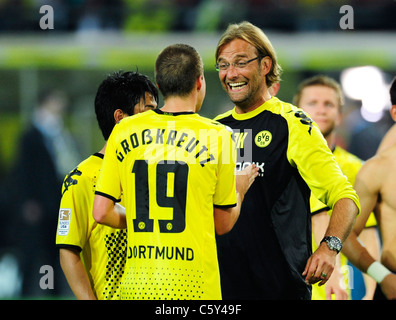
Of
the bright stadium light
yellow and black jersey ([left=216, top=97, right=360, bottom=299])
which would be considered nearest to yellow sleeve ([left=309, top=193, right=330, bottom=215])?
yellow and black jersey ([left=216, top=97, right=360, bottom=299])

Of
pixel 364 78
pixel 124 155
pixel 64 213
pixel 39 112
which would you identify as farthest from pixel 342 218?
pixel 364 78

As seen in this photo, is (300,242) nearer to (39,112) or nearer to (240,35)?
(240,35)

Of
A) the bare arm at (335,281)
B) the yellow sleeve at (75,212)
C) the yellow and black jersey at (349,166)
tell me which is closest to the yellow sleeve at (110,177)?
the yellow sleeve at (75,212)

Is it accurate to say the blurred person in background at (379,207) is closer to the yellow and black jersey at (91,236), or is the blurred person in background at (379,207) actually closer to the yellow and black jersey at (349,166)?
the yellow and black jersey at (349,166)

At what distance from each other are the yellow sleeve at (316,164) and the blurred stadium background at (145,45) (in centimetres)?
970

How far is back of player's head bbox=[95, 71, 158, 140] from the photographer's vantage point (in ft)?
13.6

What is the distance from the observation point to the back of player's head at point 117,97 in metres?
4.16

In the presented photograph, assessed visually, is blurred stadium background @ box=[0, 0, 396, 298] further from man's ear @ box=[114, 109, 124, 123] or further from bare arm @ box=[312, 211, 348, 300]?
man's ear @ box=[114, 109, 124, 123]

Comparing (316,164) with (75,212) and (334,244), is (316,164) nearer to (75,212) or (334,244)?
(334,244)

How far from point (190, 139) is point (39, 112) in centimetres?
822

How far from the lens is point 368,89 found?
1353 cm

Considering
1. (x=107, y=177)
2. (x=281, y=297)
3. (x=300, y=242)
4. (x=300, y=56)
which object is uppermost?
(x=300, y=56)

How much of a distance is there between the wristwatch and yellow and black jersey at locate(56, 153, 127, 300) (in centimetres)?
109

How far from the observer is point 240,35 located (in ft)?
14.5
